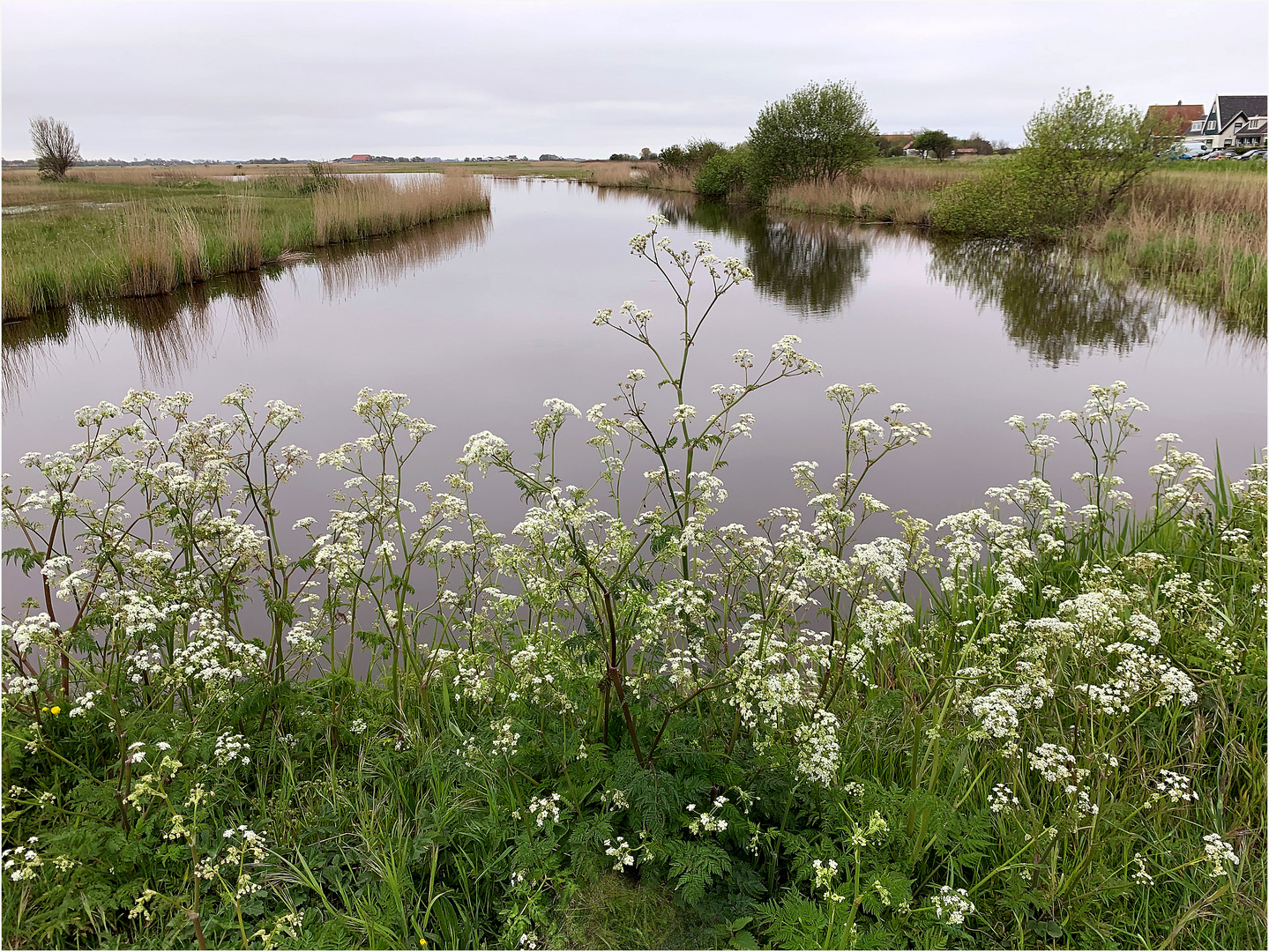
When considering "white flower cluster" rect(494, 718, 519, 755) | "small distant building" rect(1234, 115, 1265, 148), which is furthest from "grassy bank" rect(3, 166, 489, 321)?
"small distant building" rect(1234, 115, 1265, 148)

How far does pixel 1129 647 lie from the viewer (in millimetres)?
2256

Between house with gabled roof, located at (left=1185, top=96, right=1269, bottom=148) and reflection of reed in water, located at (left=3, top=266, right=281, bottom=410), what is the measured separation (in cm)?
8045

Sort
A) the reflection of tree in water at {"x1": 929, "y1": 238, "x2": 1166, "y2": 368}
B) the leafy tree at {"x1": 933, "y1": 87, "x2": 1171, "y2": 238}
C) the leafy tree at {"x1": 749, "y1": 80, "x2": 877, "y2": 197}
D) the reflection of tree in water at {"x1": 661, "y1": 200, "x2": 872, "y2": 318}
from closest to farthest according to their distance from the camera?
the reflection of tree in water at {"x1": 929, "y1": 238, "x2": 1166, "y2": 368}, the reflection of tree in water at {"x1": 661, "y1": 200, "x2": 872, "y2": 318}, the leafy tree at {"x1": 933, "y1": 87, "x2": 1171, "y2": 238}, the leafy tree at {"x1": 749, "y1": 80, "x2": 877, "y2": 197}

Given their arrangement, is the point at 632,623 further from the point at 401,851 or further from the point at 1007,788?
the point at 1007,788

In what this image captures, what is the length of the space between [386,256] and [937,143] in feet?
210

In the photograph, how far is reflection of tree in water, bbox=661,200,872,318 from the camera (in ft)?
39.1

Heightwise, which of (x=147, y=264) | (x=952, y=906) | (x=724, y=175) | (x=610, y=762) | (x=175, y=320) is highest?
(x=724, y=175)

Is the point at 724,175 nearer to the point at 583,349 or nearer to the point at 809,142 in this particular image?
the point at 809,142

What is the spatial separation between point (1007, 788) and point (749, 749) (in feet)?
2.74

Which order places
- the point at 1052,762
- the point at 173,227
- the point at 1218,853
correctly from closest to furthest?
the point at 1218,853 < the point at 1052,762 < the point at 173,227

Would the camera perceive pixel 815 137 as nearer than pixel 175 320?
No

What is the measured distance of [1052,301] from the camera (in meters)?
→ 11.3

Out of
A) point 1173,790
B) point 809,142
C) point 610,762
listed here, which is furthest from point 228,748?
point 809,142

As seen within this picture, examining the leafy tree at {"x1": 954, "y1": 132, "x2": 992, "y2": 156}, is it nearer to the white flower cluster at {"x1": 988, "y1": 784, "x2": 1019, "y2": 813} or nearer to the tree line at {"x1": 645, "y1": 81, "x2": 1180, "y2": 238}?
the tree line at {"x1": 645, "y1": 81, "x2": 1180, "y2": 238}
